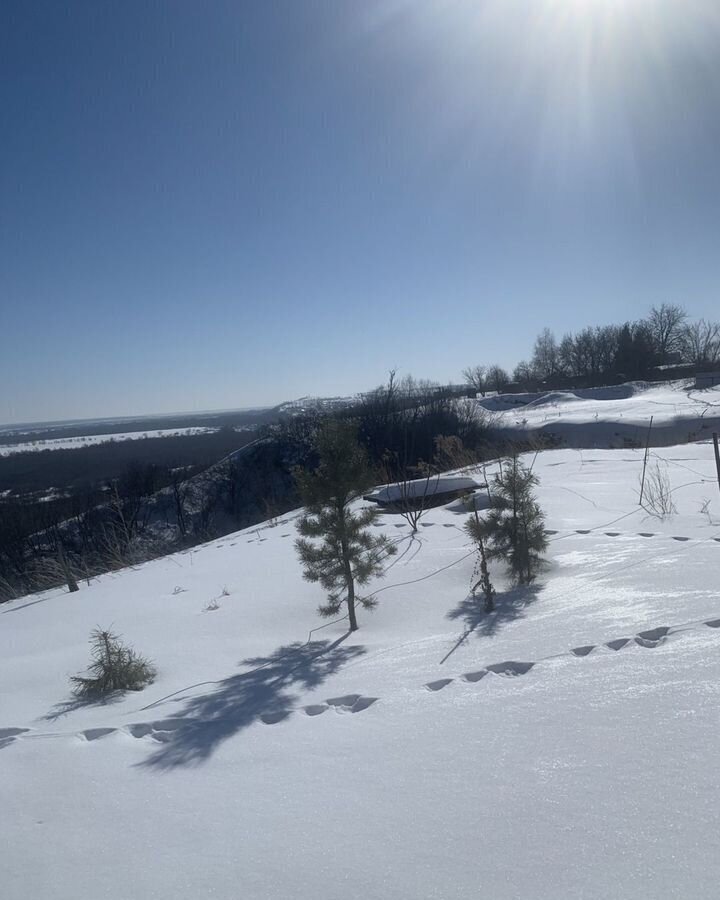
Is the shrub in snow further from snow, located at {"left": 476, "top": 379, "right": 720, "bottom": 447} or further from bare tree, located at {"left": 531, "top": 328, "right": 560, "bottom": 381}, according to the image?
bare tree, located at {"left": 531, "top": 328, "right": 560, "bottom": 381}

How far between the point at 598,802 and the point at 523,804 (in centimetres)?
25

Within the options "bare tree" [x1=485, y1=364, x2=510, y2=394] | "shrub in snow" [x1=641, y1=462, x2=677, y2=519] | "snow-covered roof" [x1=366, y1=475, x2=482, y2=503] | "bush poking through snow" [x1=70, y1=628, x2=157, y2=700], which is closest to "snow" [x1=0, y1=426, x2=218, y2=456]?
"bare tree" [x1=485, y1=364, x2=510, y2=394]

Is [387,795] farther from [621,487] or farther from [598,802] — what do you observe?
[621,487]

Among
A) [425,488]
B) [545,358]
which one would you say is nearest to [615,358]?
[545,358]

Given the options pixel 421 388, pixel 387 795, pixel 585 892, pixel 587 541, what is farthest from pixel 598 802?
pixel 421 388

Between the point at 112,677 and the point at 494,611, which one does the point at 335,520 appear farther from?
the point at 112,677

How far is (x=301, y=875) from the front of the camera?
204 centimetres

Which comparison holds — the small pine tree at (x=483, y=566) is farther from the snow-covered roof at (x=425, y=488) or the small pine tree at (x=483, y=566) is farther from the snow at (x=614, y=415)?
the snow at (x=614, y=415)

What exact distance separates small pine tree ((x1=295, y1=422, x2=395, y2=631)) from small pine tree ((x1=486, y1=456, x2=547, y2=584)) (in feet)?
3.47

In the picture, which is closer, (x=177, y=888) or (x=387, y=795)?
(x=177, y=888)

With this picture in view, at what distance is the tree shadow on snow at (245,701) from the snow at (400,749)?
0.06 feet

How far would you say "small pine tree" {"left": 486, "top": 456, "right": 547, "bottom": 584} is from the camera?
511 cm

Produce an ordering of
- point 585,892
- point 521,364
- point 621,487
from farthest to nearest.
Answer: point 521,364
point 621,487
point 585,892

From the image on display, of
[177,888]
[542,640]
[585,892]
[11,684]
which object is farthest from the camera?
[11,684]
